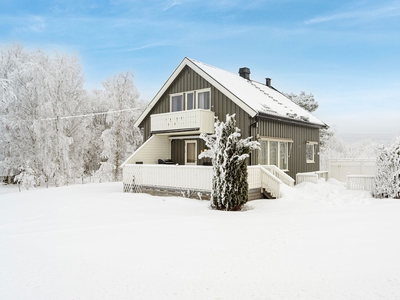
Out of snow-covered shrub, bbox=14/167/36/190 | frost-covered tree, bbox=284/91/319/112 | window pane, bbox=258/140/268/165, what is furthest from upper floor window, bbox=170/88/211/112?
frost-covered tree, bbox=284/91/319/112

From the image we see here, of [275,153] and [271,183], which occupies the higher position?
[275,153]

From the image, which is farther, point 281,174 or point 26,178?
point 26,178

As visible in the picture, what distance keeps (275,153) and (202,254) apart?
482 inches

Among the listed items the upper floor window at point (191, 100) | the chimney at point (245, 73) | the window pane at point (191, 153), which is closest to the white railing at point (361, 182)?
the upper floor window at point (191, 100)

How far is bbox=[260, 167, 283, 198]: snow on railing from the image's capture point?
13219mm

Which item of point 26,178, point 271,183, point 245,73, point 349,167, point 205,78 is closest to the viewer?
point 271,183

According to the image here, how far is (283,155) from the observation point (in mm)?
17734

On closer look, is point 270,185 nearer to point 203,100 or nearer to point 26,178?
point 203,100

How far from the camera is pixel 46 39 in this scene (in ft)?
84.7

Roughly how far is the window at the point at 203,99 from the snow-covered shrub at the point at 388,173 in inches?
340

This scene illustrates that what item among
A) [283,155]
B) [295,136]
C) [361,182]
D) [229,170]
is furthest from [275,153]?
[229,170]

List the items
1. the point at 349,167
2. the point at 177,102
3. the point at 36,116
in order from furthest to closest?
1. the point at 36,116
2. the point at 349,167
3. the point at 177,102

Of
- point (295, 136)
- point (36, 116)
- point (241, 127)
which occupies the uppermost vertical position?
point (36, 116)

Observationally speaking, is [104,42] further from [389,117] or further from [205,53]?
[389,117]
